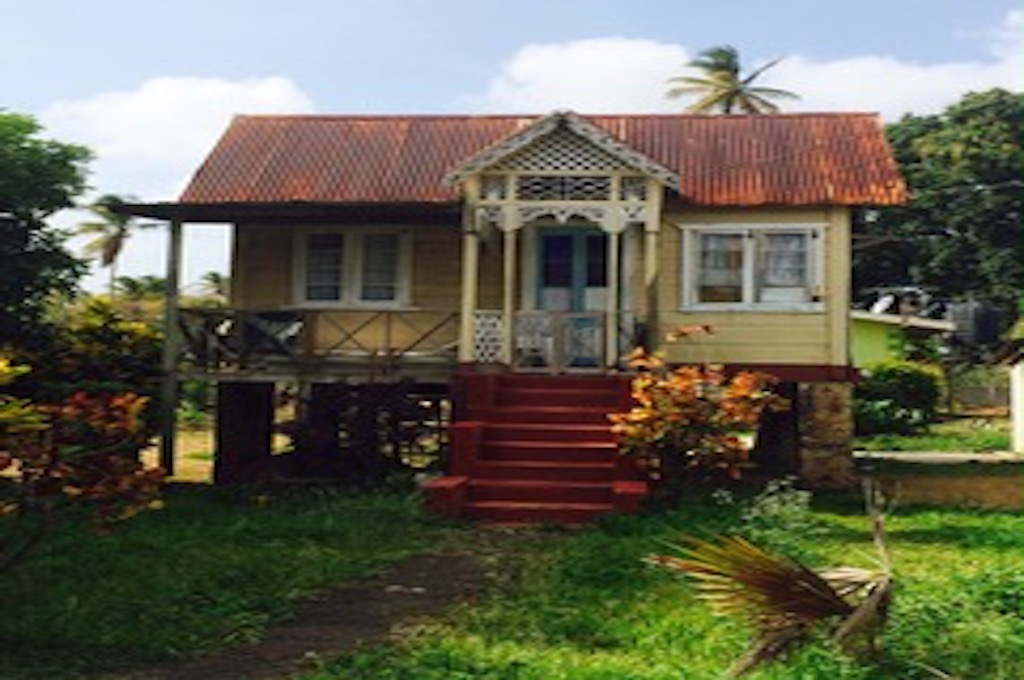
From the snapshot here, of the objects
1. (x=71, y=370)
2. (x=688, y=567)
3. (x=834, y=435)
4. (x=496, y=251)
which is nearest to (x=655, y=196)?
(x=496, y=251)

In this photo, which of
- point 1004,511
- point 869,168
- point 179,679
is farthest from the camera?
point 869,168

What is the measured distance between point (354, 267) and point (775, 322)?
6657 mm

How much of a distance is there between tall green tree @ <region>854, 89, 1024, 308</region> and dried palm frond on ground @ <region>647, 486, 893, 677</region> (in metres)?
31.9

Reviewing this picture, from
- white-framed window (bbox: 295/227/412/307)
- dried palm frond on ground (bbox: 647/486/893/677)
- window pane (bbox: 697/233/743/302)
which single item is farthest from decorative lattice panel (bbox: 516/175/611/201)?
dried palm frond on ground (bbox: 647/486/893/677)

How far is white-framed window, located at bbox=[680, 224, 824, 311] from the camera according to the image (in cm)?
1533

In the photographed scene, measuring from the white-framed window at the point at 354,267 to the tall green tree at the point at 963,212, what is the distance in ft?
77.4

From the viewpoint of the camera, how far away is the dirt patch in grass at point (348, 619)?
6145 mm

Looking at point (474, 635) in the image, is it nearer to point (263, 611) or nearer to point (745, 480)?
point (263, 611)

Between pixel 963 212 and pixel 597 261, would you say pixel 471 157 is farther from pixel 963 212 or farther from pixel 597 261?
pixel 963 212

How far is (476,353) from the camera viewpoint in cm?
1468

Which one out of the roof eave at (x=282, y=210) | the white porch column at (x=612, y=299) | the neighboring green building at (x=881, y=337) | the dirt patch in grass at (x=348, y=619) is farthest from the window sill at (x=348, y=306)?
the neighboring green building at (x=881, y=337)

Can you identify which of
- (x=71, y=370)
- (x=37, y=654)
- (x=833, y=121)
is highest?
(x=833, y=121)

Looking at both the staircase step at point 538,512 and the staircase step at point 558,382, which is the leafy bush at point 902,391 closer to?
the staircase step at point 558,382

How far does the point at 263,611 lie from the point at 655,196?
863cm
